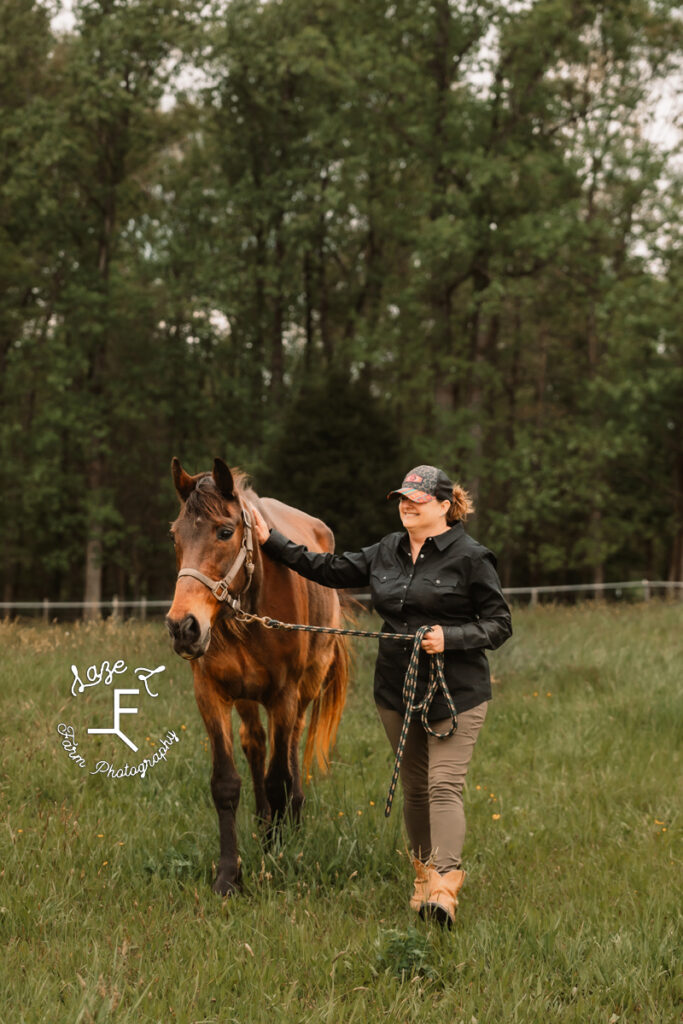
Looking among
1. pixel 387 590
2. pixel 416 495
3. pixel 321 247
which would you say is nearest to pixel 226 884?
pixel 387 590

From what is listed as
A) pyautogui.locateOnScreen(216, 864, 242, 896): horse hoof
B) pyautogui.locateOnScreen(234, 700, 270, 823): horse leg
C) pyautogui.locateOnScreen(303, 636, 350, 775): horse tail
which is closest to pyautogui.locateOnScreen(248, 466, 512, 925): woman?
pyautogui.locateOnScreen(216, 864, 242, 896): horse hoof

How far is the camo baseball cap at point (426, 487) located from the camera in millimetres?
4336

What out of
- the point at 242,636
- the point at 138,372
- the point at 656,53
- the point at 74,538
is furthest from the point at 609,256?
the point at 242,636

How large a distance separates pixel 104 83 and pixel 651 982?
2233 centimetres

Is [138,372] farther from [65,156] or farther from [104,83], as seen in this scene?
[104,83]

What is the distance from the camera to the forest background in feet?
71.9

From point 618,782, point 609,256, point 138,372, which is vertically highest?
point 609,256

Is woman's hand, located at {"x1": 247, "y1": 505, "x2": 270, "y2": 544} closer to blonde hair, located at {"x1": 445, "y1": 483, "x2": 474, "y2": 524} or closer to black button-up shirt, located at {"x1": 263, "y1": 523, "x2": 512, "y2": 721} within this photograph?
black button-up shirt, located at {"x1": 263, "y1": 523, "x2": 512, "y2": 721}

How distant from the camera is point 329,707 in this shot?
22.0ft

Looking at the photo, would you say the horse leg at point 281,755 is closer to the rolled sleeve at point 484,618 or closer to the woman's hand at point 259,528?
the woman's hand at point 259,528

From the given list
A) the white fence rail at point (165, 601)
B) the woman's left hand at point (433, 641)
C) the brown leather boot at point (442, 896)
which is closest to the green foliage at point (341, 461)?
the white fence rail at point (165, 601)

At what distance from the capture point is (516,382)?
1304 inches

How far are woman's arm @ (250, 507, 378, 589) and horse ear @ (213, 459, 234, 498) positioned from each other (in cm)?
34

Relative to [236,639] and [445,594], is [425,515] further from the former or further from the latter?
[236,639]
